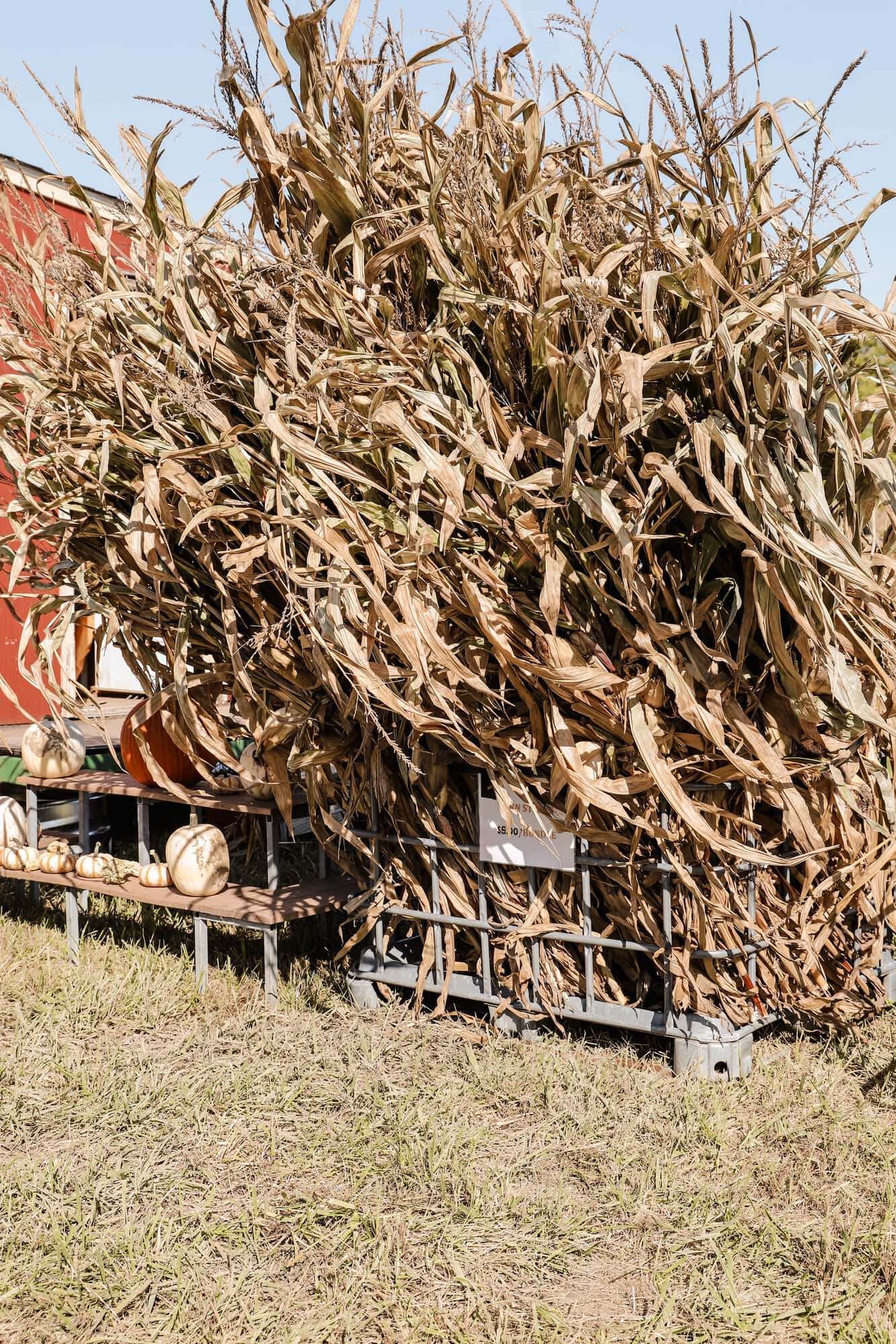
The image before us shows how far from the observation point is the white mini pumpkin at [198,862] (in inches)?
133

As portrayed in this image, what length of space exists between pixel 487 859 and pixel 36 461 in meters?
1.60

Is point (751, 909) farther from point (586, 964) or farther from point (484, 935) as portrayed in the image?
point (484, 935)

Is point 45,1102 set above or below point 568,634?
below

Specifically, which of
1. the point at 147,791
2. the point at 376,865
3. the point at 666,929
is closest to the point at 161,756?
the point at 147,791

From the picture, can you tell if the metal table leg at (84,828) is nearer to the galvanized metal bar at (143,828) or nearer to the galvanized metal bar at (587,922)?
the galvanized metal bar at (143,828)

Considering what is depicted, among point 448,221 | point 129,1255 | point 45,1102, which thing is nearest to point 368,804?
point 45,1102

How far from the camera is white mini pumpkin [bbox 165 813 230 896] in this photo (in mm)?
3391

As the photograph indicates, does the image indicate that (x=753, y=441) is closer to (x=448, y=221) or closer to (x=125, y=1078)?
(x=448, y=221)

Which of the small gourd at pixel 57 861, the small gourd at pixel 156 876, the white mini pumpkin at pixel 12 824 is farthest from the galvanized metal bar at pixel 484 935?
the white mini pumpkin at pixel 12 824

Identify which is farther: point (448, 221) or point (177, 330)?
point (177, 330)

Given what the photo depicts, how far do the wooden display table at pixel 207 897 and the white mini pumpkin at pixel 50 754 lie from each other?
1.4 inches

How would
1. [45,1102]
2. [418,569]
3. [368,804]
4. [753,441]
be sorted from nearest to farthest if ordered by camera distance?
[753,441] < [418,569] < [45,1102] < [368,804]

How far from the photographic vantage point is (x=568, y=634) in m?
2.57

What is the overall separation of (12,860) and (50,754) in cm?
41
